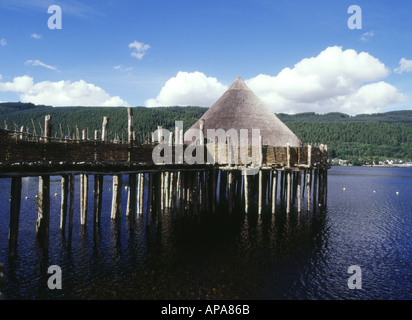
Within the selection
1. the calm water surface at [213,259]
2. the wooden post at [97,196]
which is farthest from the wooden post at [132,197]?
the wooden post at [97,196]

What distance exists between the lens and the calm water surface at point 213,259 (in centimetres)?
1206

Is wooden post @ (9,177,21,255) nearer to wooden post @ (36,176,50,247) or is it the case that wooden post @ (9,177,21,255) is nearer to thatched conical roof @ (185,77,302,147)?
wooden post @ (36,176,50,247)

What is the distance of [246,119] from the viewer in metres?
30.0

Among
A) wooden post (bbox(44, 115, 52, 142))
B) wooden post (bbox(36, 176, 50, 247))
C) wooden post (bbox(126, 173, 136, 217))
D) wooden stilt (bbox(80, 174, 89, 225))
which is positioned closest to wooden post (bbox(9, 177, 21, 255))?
wooden post (bbox(36, 176, 50, 247))

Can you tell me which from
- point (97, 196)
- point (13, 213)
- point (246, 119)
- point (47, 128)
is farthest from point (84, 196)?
point (246, 119)

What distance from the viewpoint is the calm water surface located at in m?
12.1

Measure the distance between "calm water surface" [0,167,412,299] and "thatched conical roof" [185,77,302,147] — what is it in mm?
8418

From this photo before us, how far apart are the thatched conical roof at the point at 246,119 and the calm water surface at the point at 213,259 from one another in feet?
27.6

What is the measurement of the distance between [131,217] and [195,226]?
14.3ft

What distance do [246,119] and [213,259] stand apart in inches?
688

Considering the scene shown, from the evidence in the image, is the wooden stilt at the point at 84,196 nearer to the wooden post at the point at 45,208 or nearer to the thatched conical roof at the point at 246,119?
the wooden post at the point at 45,208

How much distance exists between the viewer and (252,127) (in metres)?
29.3

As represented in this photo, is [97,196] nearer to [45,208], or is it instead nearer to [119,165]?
[119,165]

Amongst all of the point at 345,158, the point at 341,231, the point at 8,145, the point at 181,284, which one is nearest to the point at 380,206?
the point at 341,231
